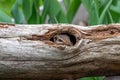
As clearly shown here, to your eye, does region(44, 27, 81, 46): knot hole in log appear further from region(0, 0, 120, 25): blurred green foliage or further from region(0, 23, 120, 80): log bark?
region(0, 0, 120, 25): blurred green foliage

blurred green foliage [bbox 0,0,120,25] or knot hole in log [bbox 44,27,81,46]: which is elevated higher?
knot hole in log [bbox 44,27,81,46]

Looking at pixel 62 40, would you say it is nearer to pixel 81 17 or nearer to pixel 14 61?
pixel 14 61

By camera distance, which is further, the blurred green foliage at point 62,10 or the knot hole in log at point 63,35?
the blurred green foliage at point 62,10

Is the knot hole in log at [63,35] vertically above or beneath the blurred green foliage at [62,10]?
above

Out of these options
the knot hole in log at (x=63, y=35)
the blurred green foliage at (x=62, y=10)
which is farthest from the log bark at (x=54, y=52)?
the blurred green foliage at (x=62, y=10)

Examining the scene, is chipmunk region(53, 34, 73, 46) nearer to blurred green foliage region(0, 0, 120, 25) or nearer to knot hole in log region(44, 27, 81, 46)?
knot hole in log region(44, 27, 81, 46)

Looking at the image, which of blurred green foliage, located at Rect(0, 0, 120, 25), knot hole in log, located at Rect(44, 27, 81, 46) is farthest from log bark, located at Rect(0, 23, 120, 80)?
blurred green foliage, located at Rect(0, 0, 120, 25)

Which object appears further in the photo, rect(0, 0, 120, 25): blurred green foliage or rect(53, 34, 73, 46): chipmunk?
rect(0, 0, 120, 25): blurred green foliage

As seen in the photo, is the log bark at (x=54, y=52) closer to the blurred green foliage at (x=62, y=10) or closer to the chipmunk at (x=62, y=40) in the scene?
the chipmunk at (x=62, y=40)

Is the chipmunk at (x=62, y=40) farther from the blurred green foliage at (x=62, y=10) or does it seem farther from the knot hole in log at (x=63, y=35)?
the blurred green foliage at (x=62, y=10)
